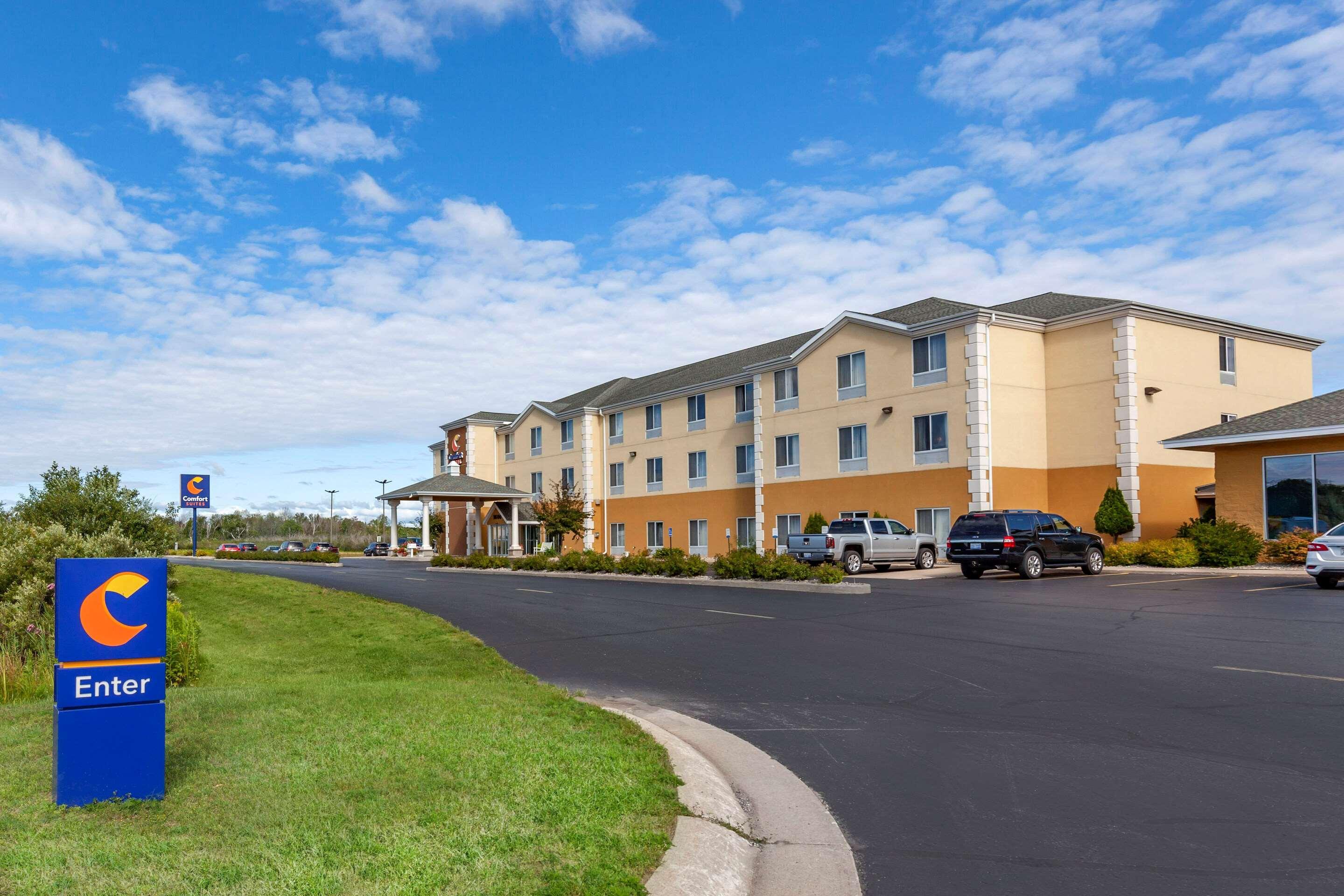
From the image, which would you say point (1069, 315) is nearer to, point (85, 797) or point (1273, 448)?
point (1273, 448)

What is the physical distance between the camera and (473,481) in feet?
193

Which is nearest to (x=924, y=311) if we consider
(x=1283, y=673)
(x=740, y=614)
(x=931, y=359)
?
(x=931, y=359)

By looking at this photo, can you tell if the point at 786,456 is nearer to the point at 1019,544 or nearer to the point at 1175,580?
the point at 1019,544

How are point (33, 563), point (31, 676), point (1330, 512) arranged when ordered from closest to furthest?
1. point (31, 676)
2. point (33, 563)
3. point (1330, 512)

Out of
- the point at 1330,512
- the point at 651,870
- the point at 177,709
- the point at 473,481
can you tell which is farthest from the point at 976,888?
the point at 473,481

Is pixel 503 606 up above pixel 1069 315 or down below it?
below

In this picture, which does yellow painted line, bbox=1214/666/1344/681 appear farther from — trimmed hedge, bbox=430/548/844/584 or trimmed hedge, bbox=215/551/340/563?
trimmed hedge, bbox=215/551/340/563

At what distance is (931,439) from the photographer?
34125 mm

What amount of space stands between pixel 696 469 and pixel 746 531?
16.4ft

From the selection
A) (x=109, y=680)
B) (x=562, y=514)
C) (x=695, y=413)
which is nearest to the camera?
(x=109, y=680)

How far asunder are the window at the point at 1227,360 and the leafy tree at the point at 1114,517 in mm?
7619

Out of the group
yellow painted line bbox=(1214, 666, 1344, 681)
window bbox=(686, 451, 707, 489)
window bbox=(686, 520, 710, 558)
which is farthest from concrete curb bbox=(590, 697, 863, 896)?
window bbox=(686, 451, 707, 489)

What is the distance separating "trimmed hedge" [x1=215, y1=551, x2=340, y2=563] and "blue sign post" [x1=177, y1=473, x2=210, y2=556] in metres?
17.6

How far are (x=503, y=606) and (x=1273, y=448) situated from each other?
22.9 meters
